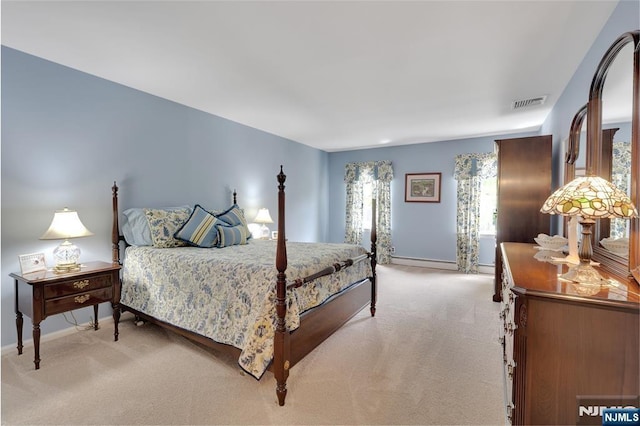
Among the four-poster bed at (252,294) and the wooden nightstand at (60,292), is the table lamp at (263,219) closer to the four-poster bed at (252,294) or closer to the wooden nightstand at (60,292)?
the four-poster bed at (252,294)

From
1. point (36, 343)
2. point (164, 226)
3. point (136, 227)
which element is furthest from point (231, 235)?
point (36, 343)

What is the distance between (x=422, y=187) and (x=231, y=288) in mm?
4808

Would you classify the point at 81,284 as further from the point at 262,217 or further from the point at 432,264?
the point at 432,264

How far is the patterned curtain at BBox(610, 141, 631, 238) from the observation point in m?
1.46

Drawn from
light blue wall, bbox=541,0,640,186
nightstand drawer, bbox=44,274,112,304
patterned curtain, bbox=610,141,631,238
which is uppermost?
light blue wall, bbox=541,0,640,186

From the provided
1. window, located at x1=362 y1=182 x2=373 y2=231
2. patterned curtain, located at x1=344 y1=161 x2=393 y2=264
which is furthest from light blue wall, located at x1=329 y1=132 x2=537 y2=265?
window, located at x1=362 y1=182 x2=373 y2=231

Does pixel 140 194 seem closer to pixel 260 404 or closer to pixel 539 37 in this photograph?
pixel 260 404

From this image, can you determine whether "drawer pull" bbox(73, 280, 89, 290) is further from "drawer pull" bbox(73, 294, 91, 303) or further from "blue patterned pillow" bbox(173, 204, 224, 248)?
"blue patterned pillow" bbox(173, 204, 224, 248)

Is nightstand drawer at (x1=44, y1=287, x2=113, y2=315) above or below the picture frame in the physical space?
below

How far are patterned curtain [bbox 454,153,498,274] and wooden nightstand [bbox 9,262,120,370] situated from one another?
5.35 metres

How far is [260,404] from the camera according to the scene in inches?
74.2

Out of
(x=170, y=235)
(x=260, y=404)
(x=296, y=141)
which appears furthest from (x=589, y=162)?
(x=296, y=141)

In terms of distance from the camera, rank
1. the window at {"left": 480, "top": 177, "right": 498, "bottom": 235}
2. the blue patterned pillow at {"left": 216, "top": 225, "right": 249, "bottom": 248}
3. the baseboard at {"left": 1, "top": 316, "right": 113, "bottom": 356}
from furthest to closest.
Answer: the window at {"left": 480, "top": 177, "right": 498, "bottom": 235}, the blue patterned pillow at {"left": 216, "top": 225, "right": 249, "bottom": 248}, the baseboard at {"left": 1, "top": 316, "right": 113, "bottom": 356}

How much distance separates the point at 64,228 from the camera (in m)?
2.45
